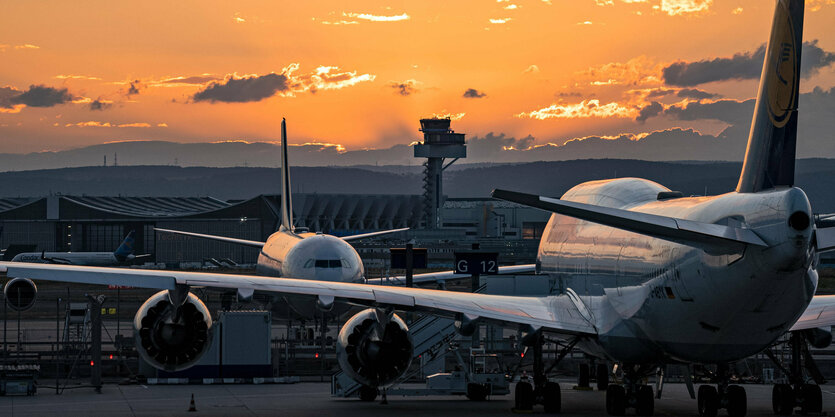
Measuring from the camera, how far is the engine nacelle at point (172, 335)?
24891 mm

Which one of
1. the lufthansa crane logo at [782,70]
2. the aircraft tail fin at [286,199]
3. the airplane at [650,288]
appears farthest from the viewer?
the aircraft tail fin at [286,199]

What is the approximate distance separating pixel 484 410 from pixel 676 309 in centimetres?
872

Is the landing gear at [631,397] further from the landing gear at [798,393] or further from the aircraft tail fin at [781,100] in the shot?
the aircraft tail fin at [781,100]

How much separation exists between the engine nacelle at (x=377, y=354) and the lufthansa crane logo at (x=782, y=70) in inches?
401

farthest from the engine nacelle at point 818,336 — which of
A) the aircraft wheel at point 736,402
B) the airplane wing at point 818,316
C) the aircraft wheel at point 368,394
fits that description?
the aircraft wheel at point 368,394

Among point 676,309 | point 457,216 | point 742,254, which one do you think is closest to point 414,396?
point 676,309

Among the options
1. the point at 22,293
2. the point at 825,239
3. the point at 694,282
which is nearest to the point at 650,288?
the point at 694,282

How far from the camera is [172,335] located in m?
24.8

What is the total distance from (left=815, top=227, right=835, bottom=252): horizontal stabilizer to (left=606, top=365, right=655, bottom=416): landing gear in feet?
21.2

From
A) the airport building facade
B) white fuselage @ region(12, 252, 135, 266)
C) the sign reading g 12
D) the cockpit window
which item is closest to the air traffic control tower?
the airport building facade

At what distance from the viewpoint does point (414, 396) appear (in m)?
33.6

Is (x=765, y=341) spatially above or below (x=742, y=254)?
below

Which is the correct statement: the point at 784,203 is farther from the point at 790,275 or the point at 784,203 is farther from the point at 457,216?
the point at 457,216

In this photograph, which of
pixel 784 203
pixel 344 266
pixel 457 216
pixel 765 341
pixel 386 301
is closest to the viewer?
pixel 784 203
